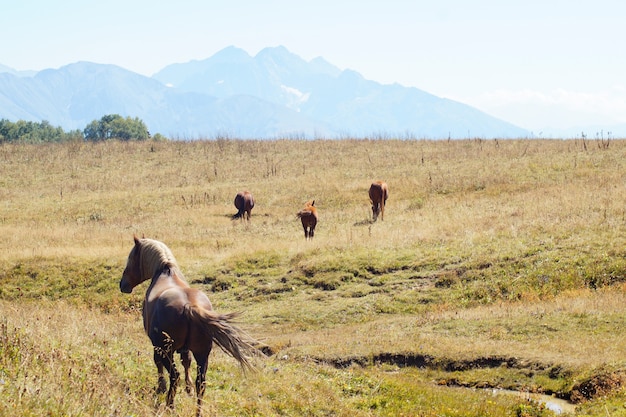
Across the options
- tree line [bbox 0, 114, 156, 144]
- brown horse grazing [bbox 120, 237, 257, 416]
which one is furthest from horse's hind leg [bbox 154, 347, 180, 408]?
tree line [bbox 0, 114, 156, 144]

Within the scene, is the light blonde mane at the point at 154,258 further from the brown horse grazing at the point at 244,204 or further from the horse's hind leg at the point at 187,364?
the brown horse grazing at the point at 244,204

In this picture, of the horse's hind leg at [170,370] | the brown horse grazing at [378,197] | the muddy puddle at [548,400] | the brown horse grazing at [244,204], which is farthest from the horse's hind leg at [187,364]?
the brown horse grazing at [244,204]

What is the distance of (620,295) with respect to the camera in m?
16.8

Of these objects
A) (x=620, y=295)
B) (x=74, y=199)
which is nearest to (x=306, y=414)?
(x=620, y=295)

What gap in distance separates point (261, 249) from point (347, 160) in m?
26.8

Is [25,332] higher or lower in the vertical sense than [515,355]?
higher

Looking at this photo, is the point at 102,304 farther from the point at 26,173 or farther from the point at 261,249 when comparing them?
the point at 26,173

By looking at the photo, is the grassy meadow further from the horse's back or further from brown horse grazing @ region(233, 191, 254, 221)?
the horse's back

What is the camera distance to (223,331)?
28.4 ft

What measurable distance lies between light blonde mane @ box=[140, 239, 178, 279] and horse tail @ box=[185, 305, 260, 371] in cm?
175

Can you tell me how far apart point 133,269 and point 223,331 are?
362cm

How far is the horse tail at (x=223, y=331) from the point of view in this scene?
869 centimetres

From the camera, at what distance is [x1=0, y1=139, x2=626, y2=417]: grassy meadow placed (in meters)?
9.81

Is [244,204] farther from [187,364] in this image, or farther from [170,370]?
[170,370]
